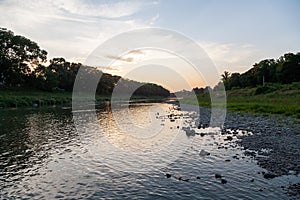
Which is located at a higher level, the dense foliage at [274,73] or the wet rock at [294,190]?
the dense foliage at [274,73]

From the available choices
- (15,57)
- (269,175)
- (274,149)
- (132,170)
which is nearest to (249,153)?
(274,149)

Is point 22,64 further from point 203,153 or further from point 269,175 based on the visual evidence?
point 269,175

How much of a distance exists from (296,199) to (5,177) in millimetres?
13225

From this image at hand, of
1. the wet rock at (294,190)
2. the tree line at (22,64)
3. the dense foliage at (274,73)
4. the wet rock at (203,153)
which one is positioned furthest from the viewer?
the tree line at (22,64)

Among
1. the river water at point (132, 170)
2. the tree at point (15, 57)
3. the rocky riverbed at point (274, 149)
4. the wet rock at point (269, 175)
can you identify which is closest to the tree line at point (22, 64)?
the tree at point (15, 57)

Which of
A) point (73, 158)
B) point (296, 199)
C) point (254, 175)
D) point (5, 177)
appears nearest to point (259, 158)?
point (254, 175)

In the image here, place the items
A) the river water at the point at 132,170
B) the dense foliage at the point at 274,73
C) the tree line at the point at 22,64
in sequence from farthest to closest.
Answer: the tree line at the point at 22,64, the dense foliage at the point at 274,73, the river water at the point at 132,170

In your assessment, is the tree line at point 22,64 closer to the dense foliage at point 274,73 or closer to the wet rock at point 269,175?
the dense foliage at point 274,73

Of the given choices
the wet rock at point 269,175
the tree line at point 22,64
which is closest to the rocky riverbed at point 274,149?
the wet rock at point 269,175

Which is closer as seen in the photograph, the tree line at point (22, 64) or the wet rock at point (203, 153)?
the wet rock at point (203, 153)

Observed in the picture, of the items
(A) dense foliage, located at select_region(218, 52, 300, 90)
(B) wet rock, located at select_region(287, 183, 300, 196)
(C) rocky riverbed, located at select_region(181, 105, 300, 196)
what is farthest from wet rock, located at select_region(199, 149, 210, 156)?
(A) dense foliage, located at select_region(218, 52, 300, 90)

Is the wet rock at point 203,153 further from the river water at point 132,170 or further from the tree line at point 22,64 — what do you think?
the tree line at point 22,64

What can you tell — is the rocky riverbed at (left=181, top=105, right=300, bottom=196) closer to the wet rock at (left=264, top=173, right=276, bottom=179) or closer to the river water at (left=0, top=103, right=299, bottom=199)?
the wet rock at (left=264, top=173, right=276, bottom=179)

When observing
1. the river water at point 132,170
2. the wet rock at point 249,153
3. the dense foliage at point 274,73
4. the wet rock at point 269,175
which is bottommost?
the river water at point 132,170
